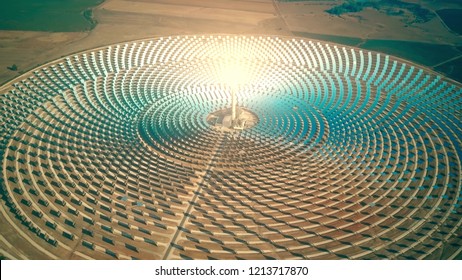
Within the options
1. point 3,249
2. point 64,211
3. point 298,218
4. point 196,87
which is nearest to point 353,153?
point 298,218

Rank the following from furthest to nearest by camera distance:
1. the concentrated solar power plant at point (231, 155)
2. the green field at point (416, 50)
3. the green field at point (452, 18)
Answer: the green field at point (452, 18) < the green field at point (416, 50) < the concentrated solar power plant at point (231, 155)

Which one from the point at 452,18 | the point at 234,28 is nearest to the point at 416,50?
the point at 452,18

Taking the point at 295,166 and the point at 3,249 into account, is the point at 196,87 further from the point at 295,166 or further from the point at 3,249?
the point at 3,249

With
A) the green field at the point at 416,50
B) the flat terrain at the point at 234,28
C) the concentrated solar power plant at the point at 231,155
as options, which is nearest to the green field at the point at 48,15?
the flat terrain at the point at 234,28

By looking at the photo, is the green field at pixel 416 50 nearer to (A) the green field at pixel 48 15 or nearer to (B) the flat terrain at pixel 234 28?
(B) the flat terrain at pixel 234 28

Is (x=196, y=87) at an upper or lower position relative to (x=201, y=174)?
upper
